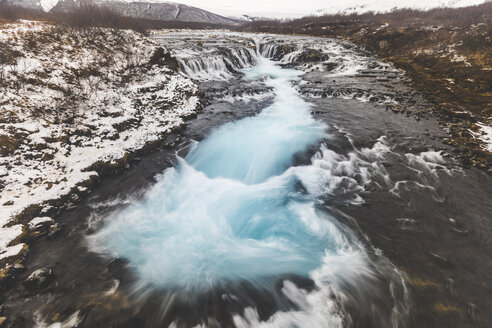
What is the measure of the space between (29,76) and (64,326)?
1118 centimetres

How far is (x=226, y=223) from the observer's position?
6.54 metres

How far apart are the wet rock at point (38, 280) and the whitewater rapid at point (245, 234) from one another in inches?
39.9

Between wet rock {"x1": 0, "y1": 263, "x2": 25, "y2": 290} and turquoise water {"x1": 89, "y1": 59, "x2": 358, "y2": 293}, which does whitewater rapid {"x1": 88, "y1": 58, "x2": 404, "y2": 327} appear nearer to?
turquoise water {"x1": 89, "y1": 59, "x2": 358, "y2": 293}

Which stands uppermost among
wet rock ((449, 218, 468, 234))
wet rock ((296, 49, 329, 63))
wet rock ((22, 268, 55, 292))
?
wet rock ((296, 49, 329, 63))

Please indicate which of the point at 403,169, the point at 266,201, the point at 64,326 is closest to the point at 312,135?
the point at 403,169

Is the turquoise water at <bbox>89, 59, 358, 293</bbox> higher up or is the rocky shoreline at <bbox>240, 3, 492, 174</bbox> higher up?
the rocky shoreline at <bbox>240, 3, 492, 174</bbox>

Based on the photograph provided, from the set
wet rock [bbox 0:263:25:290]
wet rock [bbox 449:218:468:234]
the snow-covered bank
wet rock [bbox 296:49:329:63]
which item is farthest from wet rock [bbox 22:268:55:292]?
wet rock [bbox 296:49:329:63]

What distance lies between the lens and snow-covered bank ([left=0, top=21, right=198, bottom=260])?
21.6 feet

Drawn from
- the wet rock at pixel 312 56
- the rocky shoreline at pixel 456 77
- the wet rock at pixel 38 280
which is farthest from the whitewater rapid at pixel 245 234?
the wet rock at pixel 312 56

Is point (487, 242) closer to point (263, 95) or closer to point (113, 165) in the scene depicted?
point (113, 165)

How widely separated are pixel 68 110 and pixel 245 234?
951cm

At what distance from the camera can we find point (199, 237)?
599 centimetres

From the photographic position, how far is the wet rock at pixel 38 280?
14.1 feet

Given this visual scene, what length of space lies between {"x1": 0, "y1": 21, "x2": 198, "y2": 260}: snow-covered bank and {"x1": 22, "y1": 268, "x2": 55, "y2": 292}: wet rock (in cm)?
94
